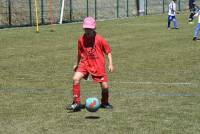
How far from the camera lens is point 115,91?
12773mm

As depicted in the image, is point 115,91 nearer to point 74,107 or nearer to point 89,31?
point 74,107

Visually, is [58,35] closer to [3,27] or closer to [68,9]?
[3,27]

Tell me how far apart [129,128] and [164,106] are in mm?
1961

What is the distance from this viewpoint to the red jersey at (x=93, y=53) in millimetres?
10703

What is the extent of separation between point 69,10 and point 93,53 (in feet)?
128

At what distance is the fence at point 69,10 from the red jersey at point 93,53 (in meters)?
29.5

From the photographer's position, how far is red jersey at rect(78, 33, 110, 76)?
10.7 meters

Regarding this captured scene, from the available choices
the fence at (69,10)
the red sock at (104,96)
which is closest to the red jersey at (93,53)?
the red sock at (104,96)

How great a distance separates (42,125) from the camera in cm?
934

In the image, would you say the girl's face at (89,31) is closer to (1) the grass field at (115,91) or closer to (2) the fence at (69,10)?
(1) the grass field at (115,91)

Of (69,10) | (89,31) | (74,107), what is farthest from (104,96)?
(69,10)

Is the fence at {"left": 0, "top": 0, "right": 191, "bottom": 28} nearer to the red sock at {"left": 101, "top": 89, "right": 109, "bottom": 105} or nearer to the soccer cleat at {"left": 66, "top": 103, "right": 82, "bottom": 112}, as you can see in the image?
the red sock at {"left": 101, "top": 89, "right": 109, "bottom": 105}

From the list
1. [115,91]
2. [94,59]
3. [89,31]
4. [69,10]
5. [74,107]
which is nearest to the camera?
[74,107]

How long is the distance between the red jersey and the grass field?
30.7 inches
